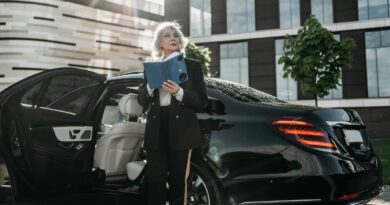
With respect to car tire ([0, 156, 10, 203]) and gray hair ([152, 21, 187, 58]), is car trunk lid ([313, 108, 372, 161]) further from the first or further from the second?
car tire ([0, 156, 10, 203])

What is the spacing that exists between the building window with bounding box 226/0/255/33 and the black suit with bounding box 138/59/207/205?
28.0 metres

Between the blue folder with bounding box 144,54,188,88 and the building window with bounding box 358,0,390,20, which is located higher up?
the building window with bounding box 358,0,390,20

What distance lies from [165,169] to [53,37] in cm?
577

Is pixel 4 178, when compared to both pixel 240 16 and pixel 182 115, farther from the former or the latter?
pixel 240 16

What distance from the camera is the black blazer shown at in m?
3.21

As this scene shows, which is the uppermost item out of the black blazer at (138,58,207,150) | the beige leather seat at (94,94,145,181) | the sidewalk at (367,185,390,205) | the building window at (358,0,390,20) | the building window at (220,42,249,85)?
Result: the building window at (358,0,390,20)

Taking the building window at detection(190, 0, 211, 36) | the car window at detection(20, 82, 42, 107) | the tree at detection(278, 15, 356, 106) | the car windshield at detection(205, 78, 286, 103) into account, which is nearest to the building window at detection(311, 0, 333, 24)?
the building window at detection(190, 0, 211, 36)

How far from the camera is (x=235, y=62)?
31328 mm

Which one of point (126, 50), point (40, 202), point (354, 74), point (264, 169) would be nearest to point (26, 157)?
point (40, 202)

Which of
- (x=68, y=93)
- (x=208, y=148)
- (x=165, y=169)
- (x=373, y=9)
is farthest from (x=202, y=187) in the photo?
(x=373, y=9)

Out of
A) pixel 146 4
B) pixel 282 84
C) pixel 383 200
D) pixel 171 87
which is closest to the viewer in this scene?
pixel 171 87

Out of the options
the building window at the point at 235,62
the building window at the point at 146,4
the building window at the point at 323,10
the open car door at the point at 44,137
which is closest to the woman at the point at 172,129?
the open car door at the point at 44,137

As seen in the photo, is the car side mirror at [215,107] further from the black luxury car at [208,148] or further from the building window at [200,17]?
the building window at [200,17]

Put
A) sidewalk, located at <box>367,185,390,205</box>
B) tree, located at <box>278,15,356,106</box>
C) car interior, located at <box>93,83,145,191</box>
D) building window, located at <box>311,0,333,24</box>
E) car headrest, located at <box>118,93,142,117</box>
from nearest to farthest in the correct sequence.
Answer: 1. car headrest, located at <box>118,93,142,117</box>
2. car interior, located at <box>93,83,145,191</box>
3. sidewalk, located at <box>367,185,390,205</box>
4. tree, located at <box>278,15,356,106</box>
5. building window, located at <box>311,0,333,24</box>
